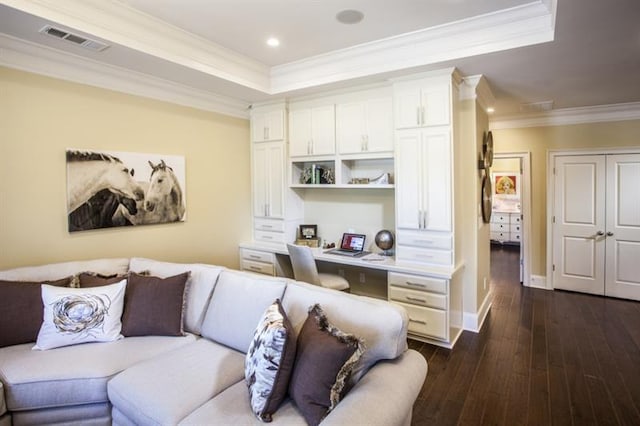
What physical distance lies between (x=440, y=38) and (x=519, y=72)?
0.93 m

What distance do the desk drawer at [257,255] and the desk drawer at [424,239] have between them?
1600mm

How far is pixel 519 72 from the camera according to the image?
3.32 m

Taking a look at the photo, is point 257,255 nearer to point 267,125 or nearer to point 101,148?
point 267,125

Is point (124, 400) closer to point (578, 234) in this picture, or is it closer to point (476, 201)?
point (476, 201)

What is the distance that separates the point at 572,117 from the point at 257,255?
4745 mm

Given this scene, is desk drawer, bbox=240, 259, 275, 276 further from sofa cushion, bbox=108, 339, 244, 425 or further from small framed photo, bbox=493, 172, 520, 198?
small framed photo, bbox=493, 172, 520, 198

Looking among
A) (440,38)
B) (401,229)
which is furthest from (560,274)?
(440,38)

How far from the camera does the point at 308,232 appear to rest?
15.0 feet

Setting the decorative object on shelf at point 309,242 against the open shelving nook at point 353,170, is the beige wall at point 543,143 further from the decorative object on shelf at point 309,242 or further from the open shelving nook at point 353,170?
the decorative object on shelf at point 309,242

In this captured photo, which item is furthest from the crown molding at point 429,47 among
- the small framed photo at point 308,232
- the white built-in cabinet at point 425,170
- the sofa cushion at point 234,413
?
the sofa cushion at point 234,413

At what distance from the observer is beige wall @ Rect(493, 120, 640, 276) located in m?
4.75

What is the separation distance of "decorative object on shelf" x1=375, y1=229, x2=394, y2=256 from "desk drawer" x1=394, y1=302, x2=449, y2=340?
672 millimetres

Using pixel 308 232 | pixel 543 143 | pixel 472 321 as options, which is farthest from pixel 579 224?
pixel 308 232

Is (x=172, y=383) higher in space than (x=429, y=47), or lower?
lower
